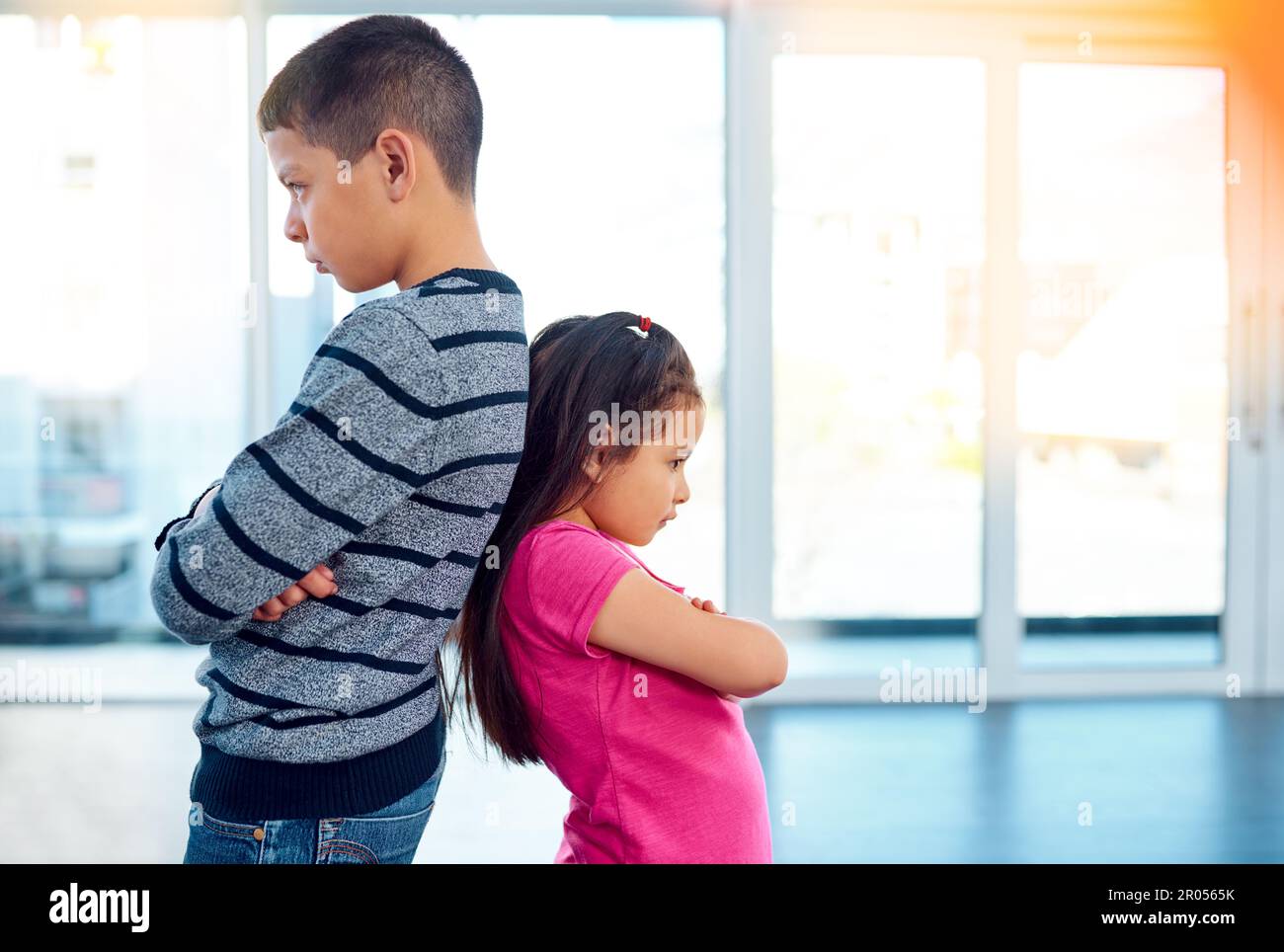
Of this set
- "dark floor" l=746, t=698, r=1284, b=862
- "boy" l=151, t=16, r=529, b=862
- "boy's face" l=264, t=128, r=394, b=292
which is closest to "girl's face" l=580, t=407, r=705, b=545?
"boy" l=151, t=16, r=529, b=862

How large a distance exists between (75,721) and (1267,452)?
421cm

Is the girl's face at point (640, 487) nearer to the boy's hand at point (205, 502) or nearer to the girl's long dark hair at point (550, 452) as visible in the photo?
the girl's long dark hair at point (550, 452)

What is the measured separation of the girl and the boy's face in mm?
198

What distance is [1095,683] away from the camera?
153 inches

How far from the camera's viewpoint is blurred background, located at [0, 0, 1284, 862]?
12.4 feet

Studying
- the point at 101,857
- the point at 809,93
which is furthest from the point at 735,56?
the point at 101,857

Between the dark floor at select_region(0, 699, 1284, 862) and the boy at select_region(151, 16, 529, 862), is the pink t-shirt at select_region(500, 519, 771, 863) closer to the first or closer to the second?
the boy at select_region(151, 16, 529, 862)

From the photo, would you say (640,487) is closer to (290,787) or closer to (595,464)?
(595,464)

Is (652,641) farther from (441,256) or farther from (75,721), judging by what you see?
(75,721)

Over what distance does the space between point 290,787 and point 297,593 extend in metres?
0.15

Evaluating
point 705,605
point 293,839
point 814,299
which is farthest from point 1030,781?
point 293,839

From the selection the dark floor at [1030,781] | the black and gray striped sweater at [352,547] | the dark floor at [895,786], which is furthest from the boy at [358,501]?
the dark floor at [1030,781]

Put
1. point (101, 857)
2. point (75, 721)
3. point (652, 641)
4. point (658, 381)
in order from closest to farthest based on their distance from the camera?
point (652, 641), point (658, 381), point (101, 857), point (75, 721)

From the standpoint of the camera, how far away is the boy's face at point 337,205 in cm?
89
